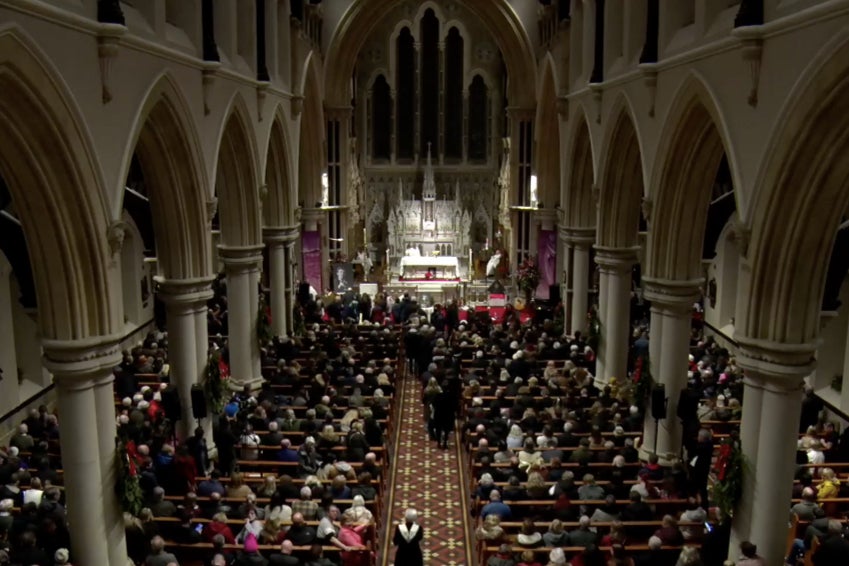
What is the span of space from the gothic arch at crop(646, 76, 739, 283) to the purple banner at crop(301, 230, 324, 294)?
48.5ft

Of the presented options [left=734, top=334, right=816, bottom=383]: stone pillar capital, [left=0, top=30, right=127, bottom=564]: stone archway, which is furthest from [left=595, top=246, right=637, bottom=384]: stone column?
[left=0, top=30, right=127, bottom=564]: stone archway

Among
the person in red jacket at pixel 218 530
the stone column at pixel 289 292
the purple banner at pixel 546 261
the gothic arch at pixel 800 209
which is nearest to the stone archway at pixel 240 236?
the stone column at pixel 289 292

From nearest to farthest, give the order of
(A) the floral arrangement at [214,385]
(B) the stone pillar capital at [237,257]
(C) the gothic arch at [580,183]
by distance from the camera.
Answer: (A) the floral arrangement at [214,385] < (B) the stone pillar capital at [237,257] < (C) the gothic arch at [580,183]

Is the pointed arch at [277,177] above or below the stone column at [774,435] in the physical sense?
above

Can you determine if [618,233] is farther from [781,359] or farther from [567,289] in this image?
[781,359]

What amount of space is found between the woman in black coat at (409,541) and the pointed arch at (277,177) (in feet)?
37.2

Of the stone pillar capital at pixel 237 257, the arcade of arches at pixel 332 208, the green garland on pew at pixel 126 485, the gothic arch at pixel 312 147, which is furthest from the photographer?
the gothic arch at pixel 312 147

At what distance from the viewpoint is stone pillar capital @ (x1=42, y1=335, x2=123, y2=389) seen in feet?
28.9

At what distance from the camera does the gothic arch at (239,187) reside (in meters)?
15.5

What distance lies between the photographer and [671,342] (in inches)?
505

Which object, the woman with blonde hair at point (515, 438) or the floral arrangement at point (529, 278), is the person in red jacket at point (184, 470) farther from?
the floral arrangement at point (529, 278)

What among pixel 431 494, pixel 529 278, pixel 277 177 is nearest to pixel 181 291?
pixel 431 494

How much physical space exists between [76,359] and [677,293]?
8951 millimetres

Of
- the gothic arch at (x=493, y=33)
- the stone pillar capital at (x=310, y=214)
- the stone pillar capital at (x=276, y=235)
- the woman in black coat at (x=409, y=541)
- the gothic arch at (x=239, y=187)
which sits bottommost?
the woman in black coat at (x=409, y=541)
